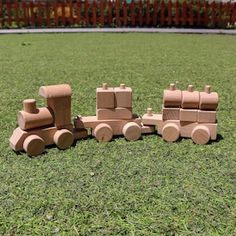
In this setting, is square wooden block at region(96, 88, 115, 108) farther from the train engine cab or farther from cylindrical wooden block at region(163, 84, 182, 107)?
cylindrical wooden block at region(163, 84, 182, 107)

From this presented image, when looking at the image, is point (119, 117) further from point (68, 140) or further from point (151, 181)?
point (151, 181)

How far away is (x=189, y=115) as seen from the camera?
11.8 ft

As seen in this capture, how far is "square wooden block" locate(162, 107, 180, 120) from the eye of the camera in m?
3.62

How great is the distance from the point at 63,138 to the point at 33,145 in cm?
27

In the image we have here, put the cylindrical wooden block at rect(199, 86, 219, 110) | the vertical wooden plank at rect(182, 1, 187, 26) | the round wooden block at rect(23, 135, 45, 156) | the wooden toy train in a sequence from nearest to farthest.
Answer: the round wooden block at rect(23, 135, 45, 156), the wooden toy train, the cylindrical wooden block at rect(199, 86, 219, 110), the vertical wooden plank at rect(182, 1, 187, 26)

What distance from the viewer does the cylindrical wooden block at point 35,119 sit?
3.28 metres

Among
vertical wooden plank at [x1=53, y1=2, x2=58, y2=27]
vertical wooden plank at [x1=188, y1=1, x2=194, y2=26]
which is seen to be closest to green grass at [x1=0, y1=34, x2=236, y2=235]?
vertical wooden plank at [x1=53, y1=2, x2=58, y2=27]

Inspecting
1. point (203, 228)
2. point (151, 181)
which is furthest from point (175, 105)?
point (203, 228)

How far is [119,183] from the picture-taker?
2.88m

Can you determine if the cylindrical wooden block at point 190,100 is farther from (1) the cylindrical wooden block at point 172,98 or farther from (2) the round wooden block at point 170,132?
(2) the round wooden block at point 170,132

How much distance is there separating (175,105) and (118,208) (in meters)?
1.36

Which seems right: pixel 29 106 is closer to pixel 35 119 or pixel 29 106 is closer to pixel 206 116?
pixel 35 119

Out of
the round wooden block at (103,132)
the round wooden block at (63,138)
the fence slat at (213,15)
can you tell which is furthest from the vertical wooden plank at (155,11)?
the round wooden block at (63,138)

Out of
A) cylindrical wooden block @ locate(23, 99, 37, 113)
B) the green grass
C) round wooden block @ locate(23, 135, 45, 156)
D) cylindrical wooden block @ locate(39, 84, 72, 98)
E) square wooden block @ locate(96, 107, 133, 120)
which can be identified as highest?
cylindrical wooden block @ locate(39, 84, 72, 98)
